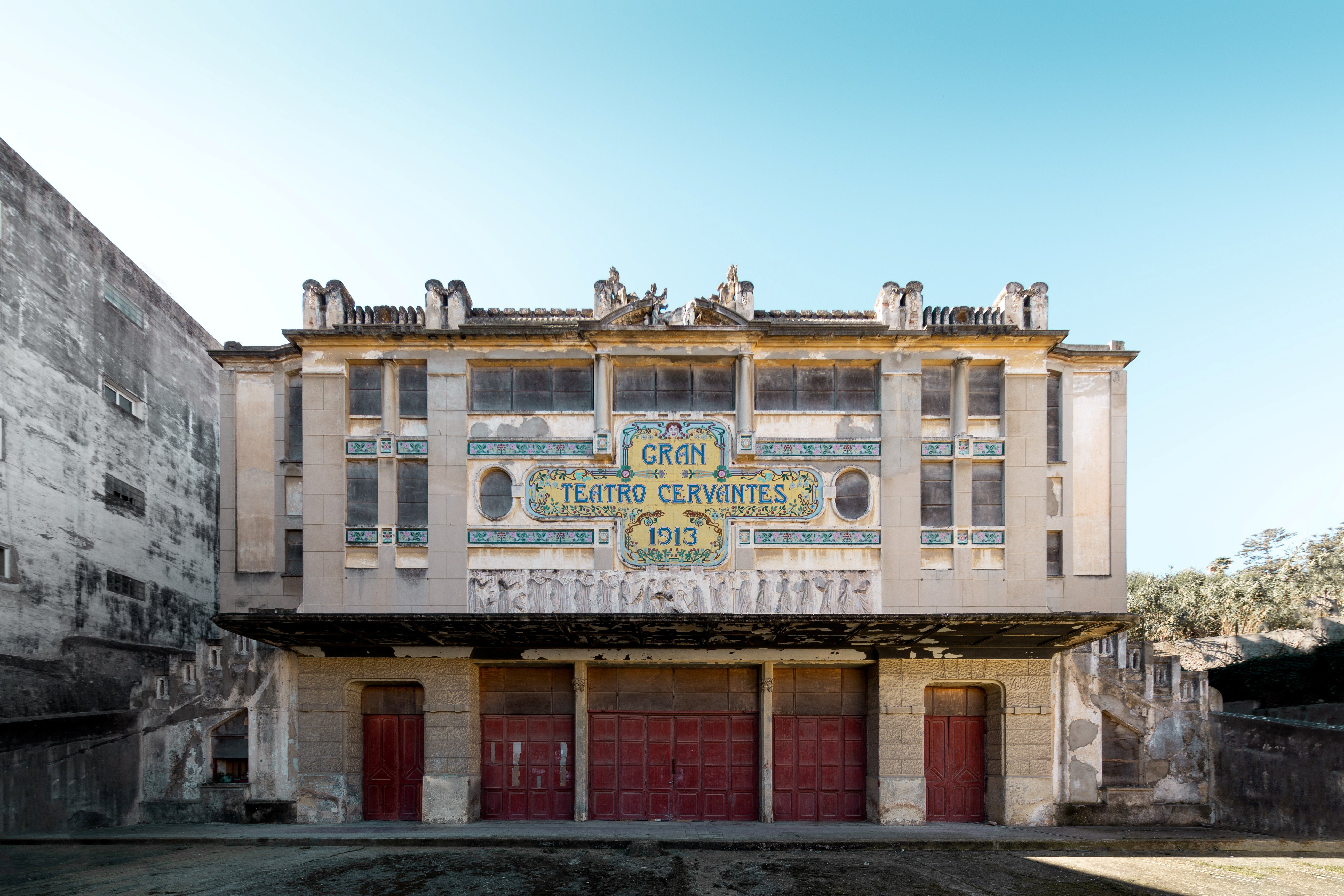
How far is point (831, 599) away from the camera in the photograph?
643 inches

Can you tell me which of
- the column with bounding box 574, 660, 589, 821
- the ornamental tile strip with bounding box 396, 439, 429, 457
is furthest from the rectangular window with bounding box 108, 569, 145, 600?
the column with bounding box 574, 660, 589, 821

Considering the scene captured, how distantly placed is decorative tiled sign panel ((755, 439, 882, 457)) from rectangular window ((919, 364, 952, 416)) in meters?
1.41

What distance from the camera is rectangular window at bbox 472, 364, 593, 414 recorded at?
55.9ft

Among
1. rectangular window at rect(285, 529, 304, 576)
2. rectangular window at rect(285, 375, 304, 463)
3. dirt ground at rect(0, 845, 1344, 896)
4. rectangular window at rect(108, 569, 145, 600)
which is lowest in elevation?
dirt ground at rect(0, 845, 1344, 896)

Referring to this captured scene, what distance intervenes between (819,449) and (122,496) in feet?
57.4

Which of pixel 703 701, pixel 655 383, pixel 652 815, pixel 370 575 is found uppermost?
pixel 655 383

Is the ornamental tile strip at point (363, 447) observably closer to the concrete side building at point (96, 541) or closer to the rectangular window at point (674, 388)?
the concrete side building at point (96, 541)

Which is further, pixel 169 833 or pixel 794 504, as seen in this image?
pixel 794 504

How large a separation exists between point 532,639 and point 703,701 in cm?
407

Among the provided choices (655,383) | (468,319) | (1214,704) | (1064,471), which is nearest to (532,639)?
(655,383)

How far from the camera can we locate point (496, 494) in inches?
660

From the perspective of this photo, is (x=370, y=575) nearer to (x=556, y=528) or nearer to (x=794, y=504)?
(x=556, y=528)

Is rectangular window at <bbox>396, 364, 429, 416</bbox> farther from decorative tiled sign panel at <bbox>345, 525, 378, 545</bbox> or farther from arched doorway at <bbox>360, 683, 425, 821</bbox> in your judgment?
arched doorway at <bbox>360, 683, 425, 821</bbox>

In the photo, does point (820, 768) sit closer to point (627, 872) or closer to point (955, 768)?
point (955, 768)
